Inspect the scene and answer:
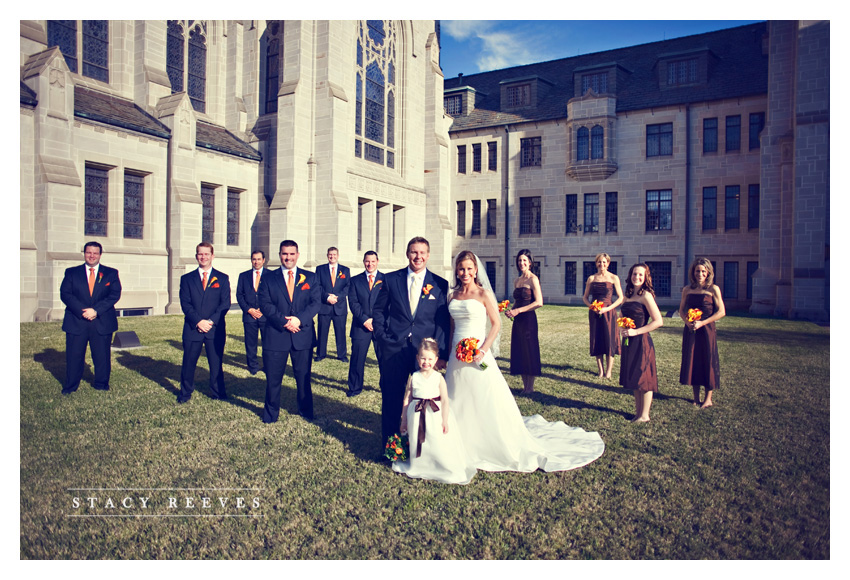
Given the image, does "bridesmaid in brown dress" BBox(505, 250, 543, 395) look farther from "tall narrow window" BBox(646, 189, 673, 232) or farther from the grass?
"tall narrow window" BBox(646, 189, 673, 232)

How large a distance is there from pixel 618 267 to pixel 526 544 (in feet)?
93.9

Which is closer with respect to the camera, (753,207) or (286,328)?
(286,328)

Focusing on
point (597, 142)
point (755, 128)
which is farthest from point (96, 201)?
point (755, 128)

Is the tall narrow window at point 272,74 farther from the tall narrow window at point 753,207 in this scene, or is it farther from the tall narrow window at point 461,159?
the tall narrow window at point 753,207

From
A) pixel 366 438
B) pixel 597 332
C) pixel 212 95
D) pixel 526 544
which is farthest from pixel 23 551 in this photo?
pixel 212 95

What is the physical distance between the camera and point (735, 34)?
30.4m

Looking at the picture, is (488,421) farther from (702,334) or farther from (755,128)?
(755,128)

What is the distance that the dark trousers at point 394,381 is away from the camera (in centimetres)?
549

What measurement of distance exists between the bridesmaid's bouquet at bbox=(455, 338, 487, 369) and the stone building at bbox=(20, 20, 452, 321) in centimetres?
1462

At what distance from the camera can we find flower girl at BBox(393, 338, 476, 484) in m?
5.02

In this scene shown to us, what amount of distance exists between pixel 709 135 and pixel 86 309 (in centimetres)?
2940

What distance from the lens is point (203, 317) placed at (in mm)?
7988

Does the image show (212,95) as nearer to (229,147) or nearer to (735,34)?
(229,147)

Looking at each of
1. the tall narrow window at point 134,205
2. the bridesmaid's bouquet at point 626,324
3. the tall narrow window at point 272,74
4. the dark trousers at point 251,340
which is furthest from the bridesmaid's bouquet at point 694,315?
the tall narrow window at point 272,74
